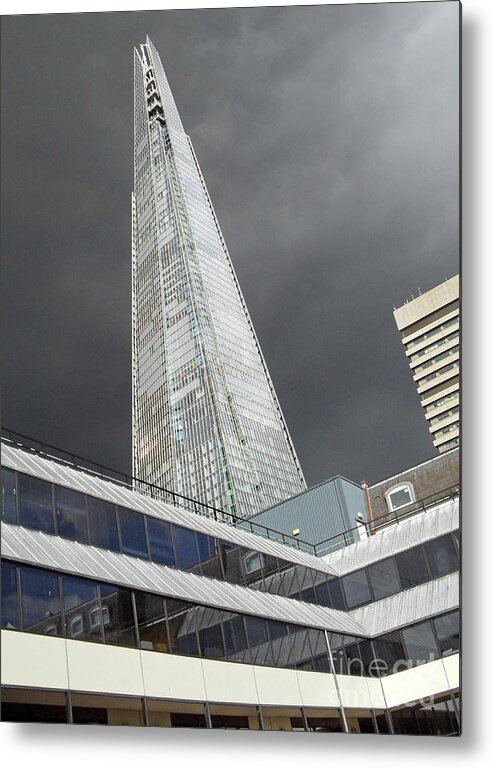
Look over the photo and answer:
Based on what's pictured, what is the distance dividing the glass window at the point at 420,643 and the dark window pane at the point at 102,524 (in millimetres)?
3758

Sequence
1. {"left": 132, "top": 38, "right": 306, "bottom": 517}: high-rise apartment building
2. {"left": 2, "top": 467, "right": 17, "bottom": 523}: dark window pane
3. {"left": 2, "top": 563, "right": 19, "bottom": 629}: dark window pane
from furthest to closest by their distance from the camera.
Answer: {"left": 132, "top": 38, "right": 306, "bottom": 517}: high-rise apartment building
{"left": 2, "top": 467, "right": 17, "bottom": 523}: dark window pane
{"left": 2, "top": 563, "right": 19, "bottom": 629}: dark window pane

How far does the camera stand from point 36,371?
422 inches

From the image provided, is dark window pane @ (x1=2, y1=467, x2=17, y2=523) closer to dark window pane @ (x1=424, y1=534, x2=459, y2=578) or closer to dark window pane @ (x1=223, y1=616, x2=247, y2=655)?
dark window pane @ (x1=223, y1=616, x2=247, y2=655)

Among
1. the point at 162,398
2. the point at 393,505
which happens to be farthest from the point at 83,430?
the point at 162,398

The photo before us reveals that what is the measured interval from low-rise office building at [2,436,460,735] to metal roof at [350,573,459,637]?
0.03m

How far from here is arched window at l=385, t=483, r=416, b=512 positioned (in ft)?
40.7

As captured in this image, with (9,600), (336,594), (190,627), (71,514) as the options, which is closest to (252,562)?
(336,594)

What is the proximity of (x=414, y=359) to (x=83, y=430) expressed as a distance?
17.8 feet

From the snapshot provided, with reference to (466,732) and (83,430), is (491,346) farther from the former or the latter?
(83,430)

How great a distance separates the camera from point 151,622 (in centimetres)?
829

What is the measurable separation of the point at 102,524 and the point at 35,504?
39.9 inches

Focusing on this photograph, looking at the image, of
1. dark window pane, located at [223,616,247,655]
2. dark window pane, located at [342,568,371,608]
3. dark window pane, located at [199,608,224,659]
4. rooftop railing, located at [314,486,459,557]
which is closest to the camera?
dark window pane, located at [199,608,224,659]

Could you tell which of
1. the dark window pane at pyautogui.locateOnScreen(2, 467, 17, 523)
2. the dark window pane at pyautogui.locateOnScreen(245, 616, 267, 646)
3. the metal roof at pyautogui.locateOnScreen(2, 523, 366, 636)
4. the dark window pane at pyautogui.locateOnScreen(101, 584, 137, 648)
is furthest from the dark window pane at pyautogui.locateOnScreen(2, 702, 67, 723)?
the dark window pane at pyautogui.locateOnScreen(245, 616, 267, 646)

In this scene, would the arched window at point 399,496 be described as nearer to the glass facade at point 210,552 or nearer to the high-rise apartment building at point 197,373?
the glass facade at point 210,552
